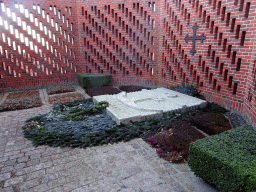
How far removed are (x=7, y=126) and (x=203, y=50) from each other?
6.31 meters

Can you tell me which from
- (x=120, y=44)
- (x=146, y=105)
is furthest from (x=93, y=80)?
(x=146, y=105)

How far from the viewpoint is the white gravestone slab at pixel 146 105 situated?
4.77m

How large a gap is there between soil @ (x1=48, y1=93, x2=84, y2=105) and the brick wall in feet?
7.19

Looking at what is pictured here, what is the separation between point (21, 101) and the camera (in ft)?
22.5

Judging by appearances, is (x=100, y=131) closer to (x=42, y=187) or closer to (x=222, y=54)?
(x=42, y=187)

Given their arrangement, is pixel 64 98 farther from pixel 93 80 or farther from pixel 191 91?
pixel 191 91

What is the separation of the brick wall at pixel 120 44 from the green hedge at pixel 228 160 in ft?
10.5

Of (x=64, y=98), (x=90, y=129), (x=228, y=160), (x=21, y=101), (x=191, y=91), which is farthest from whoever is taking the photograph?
(x=64, y=98)

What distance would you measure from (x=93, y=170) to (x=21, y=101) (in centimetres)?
525

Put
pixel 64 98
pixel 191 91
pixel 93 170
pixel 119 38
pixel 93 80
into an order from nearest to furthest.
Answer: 1. pixel 93 170
2. pixel 191 91
3. pixel 64 98
4. pixel 93 80
5. pixel 119 38

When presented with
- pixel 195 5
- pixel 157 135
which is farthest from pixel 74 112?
pixel 195 5

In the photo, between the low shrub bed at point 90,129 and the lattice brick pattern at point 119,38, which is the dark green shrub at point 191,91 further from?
the lattice brick pattern at point 119,38

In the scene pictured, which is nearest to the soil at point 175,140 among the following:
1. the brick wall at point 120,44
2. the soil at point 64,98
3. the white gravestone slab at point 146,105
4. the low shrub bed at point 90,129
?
the low shrub bed at point 90,129

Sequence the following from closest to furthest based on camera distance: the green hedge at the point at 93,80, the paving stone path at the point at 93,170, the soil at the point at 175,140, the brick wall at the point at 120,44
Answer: the paving stone path at the point at 93,170
the soil at the point at 175,140
the brick wall at the point at 120,44
the green hedge at the point at 93,80
